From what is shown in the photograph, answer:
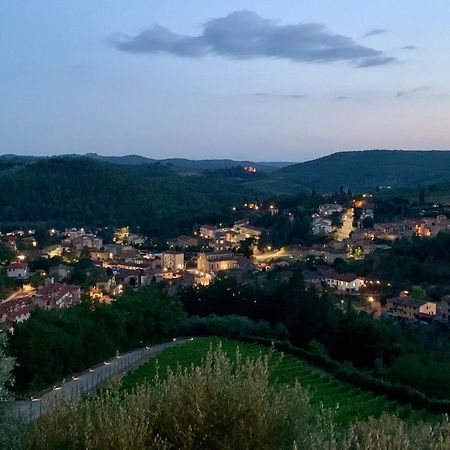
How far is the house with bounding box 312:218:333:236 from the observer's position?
252 ft

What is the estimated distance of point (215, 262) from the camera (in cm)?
6316

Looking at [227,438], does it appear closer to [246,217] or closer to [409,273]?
[409,273]

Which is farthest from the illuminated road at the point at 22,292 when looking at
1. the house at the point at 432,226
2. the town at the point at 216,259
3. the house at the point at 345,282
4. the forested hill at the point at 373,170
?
the forested hill at the point at 373,170

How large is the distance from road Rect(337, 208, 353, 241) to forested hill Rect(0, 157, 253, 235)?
58.8 ft

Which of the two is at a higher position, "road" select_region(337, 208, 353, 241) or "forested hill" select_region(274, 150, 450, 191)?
"forested hill" select_region(274, 150, 450, 191)

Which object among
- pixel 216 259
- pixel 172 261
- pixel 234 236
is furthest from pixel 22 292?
pixel 234 236

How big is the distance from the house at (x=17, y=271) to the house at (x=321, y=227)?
35940mm

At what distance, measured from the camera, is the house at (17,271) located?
5286 centimetres

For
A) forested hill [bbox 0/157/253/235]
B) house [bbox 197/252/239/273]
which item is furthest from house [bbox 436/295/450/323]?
forested hill [bbox 0/157/253/235]

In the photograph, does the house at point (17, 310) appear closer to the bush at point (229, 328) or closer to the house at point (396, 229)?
the bush at point (229, 328)

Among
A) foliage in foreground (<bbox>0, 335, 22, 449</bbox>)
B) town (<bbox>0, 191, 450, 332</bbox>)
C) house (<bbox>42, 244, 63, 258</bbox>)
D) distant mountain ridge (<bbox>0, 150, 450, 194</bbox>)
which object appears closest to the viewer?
foliage in foreground (<bbox>0, 335, 22, 449</bbox>)

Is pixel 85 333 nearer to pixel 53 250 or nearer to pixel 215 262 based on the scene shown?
pixel 215 262

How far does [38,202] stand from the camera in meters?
93.8

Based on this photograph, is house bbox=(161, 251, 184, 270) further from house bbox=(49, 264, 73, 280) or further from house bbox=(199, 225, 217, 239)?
house bbox=(199, 225, 217, 239)
